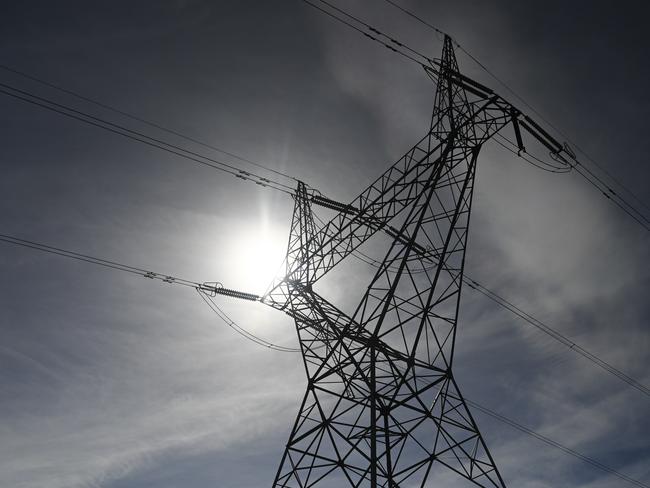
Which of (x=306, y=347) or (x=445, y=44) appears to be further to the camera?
(x=445, y=44)

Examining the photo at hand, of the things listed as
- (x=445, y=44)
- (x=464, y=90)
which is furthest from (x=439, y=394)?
(x=445, y=44)

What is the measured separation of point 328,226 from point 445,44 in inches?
387

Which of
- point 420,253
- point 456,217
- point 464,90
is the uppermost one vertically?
point 464,90

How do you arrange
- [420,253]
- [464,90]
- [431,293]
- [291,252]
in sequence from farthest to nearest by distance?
[291,252] → [464,90] → [420,253] → [431,293]

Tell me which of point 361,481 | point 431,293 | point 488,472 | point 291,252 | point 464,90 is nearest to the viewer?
point 361,481

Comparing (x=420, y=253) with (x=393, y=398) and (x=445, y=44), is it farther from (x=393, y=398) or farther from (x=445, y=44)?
(x=445, y=44)

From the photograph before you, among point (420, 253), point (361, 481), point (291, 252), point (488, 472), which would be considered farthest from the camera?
point (291, 252)

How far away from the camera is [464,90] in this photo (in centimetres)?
2156

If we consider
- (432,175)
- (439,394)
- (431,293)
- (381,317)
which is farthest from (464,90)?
(439,394)

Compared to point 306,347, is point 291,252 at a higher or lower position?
higher

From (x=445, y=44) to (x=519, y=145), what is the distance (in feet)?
19.4

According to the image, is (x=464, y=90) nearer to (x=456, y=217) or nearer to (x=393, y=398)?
(x=456, y=217)

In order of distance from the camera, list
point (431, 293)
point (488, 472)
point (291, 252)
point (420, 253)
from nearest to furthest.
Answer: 1. point (488, 472)
2. point (431, 293)
3. point (420, 253)
4. point (291, 252)

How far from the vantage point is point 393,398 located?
1788 cm
